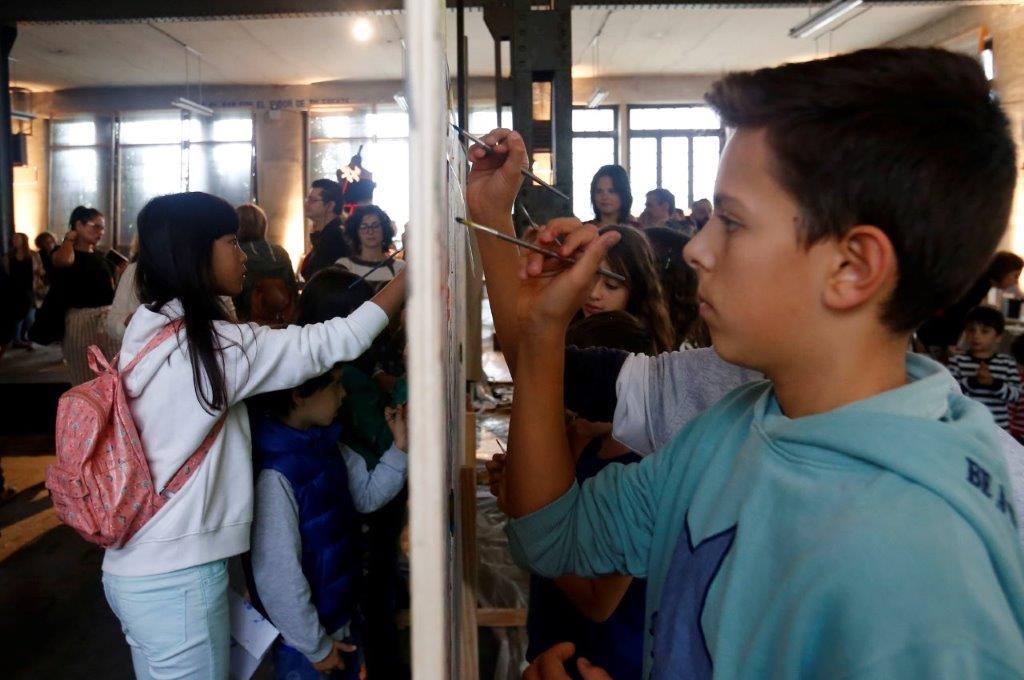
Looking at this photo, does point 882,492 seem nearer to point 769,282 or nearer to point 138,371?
point 769,282

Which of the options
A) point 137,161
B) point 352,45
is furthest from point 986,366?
point 137,161

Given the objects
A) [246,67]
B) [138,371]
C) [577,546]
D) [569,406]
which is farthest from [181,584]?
[246,67]

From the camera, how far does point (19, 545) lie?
377 cm

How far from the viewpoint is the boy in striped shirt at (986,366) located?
3.62 metres

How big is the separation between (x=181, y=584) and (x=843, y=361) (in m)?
1.35

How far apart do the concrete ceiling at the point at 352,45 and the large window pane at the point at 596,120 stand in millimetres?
712

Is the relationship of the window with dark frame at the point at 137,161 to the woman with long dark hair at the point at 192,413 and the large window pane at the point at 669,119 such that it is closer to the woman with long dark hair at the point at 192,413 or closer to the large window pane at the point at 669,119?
the large window pane at the point at 669,119

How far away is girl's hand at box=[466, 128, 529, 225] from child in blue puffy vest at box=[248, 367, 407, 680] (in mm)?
772

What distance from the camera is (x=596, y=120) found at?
14211mm

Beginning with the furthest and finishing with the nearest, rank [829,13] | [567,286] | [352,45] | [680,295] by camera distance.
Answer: [352,45], [829,13], [680,295], [567,286]

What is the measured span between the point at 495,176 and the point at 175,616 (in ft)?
3.53

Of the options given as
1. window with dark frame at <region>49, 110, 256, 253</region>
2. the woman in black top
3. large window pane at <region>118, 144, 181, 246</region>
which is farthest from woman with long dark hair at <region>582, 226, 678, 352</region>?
large window pane at <region>118, 144, 181, 246</region>

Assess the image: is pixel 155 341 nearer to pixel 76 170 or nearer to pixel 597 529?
pixel 597 529

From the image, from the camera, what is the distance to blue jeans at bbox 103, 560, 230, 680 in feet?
5.15
